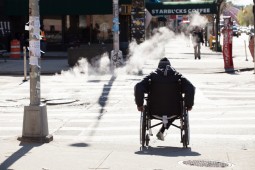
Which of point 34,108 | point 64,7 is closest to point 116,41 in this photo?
point 64,7

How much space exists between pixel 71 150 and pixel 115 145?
1.07 metres

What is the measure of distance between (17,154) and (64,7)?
108 ft

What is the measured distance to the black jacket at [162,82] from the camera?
31.5ft

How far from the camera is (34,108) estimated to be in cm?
1060

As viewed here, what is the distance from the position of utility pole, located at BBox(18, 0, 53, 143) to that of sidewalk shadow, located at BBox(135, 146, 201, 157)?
1878mm

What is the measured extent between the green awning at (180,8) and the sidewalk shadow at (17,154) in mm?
34586

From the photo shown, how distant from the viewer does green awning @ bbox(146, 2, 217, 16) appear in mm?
44312

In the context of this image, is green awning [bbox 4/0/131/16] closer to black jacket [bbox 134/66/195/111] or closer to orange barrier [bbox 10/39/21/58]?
orange barrier [bbox 10/39/21/58]

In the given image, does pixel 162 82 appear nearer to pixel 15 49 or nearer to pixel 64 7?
pixel 15 49

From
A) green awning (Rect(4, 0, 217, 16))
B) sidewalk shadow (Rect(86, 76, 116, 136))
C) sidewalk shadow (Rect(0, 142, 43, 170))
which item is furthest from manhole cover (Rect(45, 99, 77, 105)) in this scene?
green awning (Rect(4, 0, 217, 16))

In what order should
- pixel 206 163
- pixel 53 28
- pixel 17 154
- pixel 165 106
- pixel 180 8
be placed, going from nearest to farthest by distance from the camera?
pixel 206 163 < pixel 17 154 < pixel 165 106 < pixel 53 28 < pixel 180 8

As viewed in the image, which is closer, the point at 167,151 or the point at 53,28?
the point at 167,151

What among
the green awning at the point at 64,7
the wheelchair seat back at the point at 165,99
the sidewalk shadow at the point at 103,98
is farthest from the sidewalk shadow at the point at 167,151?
the green awning at the point at 64,7

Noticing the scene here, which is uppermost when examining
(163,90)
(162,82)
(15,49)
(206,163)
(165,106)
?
(162,82)
